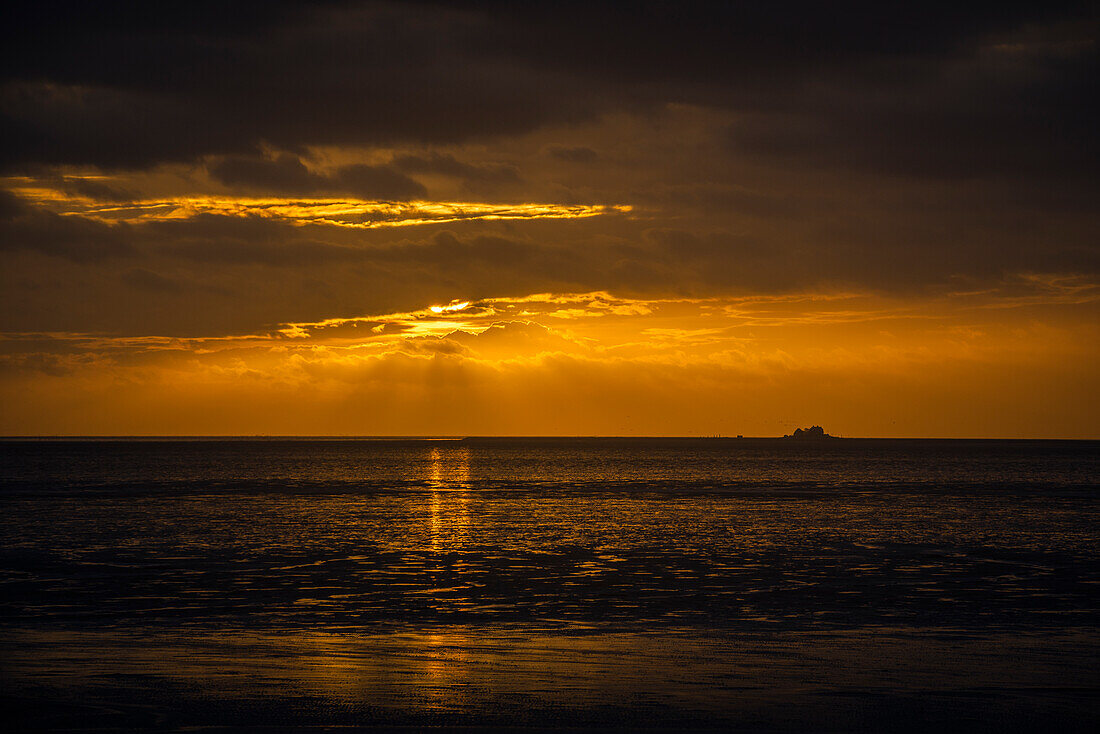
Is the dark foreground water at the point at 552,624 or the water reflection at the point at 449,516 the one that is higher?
the dark foreground water at the point at 552,624

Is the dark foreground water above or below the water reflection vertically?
above

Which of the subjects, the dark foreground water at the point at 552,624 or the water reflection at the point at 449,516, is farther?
the water reflection at the point at 449,516

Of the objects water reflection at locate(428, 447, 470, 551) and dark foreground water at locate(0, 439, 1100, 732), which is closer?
dark foreground water at locate(0, 439, 1100, 732)

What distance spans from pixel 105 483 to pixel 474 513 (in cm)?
6690

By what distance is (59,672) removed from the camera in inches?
775

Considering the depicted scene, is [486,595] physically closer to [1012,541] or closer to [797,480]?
[1012,541]

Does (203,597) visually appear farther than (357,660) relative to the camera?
Yes

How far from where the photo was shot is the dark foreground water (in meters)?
17.0

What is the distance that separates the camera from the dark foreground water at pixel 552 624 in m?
17.0

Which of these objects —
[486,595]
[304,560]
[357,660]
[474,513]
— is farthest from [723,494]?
[357,660]

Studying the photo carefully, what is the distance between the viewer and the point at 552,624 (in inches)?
1056

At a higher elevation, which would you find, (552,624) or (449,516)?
(552,624)

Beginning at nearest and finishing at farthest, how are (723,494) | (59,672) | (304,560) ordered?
(59,672) → (304,560) → (723,494)

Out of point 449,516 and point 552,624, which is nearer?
point 552,624
